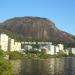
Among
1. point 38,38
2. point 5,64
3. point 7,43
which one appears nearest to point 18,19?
point 38,38

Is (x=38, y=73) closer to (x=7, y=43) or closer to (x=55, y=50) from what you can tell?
(x=7, y=43)

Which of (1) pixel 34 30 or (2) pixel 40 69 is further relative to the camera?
(1) pixel 34 30

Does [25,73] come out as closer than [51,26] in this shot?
Yes

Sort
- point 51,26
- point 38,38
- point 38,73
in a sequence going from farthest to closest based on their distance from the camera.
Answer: point 51,26
point 38,38
point 38,73

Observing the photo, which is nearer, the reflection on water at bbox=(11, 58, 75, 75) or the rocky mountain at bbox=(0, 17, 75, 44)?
the reflection on water at bbox=(11, 58, 75, 75)

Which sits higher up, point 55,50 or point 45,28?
point 45,28

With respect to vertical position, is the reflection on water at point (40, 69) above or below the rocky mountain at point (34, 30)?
below

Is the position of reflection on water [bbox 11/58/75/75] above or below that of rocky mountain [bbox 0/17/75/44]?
below

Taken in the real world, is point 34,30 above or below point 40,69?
above
